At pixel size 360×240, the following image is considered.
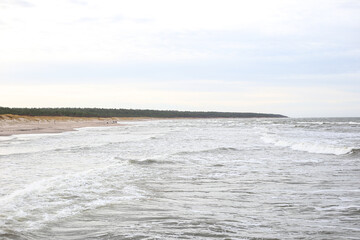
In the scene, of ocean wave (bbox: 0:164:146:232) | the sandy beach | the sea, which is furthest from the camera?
the sandy beach

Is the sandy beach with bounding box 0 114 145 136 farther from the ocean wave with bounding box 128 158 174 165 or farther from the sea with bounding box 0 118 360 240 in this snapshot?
the sea with bounding box 0 118 360 240

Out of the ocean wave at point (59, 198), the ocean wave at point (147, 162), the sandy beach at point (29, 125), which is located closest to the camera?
the ocean wave at point (59, 198)

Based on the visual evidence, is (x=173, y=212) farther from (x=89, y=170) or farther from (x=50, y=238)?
(x=89, y=170)

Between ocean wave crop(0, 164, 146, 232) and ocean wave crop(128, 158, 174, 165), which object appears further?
ocean wave crop(128, 158, 174, 165)

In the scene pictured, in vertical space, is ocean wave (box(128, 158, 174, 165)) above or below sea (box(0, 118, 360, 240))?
below

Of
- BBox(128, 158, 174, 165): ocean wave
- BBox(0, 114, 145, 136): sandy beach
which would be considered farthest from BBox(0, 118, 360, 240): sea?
BBox(0, 114, 145, 136): sandy beach

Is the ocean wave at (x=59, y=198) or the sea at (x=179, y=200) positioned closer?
the sea at (x=179, y=200)

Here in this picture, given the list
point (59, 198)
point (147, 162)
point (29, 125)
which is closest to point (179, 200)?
point (59, 198)

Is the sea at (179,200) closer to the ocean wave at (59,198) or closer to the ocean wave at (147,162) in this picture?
the ocean wave at (59,198)

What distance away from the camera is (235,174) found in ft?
40.4

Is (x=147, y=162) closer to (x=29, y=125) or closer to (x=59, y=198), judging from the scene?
(x=59, y=198)

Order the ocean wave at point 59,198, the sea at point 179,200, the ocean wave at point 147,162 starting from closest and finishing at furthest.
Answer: the sea at point 179,200
the ocean wave at point 59,198
the ocean wave at point 147,162

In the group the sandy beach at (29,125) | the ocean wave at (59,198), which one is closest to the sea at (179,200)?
the ocean wave at (59,198)

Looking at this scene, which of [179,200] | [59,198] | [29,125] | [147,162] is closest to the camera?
[179,200]
